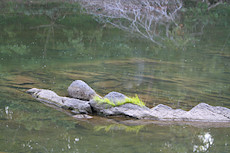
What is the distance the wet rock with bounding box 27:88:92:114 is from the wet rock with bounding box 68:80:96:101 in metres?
0.42

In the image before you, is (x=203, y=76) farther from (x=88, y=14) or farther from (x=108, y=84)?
(x=88, y=14)

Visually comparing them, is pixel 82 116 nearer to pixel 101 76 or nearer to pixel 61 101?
pixel 61 101

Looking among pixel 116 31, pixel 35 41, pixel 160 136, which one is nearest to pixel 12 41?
pixel 35 41

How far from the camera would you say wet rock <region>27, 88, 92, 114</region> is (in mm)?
6527

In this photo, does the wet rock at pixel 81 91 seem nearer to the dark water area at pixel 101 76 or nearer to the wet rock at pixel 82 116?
the dark water area at pixel 101 76

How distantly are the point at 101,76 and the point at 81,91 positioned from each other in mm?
1833

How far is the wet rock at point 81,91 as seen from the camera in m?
7.32

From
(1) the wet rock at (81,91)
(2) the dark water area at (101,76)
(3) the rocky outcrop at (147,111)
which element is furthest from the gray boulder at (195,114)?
(1) the wet rock at (81,91)

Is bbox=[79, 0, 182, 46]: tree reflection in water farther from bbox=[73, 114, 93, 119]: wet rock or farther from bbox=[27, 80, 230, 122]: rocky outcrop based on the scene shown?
bbox=[73, 114, 93, 119]: wet rock

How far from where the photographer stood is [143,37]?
15711 mm

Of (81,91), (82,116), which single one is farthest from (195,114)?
(81,91)

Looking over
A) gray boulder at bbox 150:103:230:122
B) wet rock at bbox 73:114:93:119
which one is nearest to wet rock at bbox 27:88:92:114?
wet rock at bbox 73:114:93:119

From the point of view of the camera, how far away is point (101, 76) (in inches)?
361

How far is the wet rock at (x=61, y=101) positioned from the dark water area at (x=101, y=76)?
0.71ft
